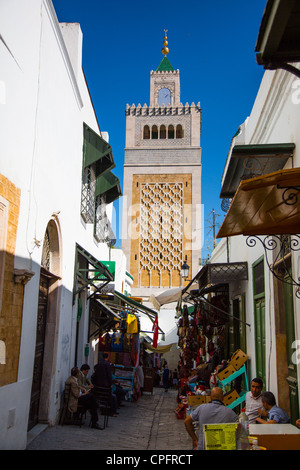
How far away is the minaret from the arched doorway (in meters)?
24.1

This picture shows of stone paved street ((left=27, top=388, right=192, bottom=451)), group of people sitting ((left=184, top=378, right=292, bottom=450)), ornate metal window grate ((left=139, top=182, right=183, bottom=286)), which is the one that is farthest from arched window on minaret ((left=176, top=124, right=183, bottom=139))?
group of people sitting ((left=184, top=378, right=292, bottom=450))

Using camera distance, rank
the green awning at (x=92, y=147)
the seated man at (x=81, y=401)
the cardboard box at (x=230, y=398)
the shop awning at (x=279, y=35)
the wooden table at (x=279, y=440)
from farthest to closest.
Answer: the green awning at (x=92, y=147)
the seated man at (x=81, y=401)
the cardboard box at (x=230, y=398)
the wooden table at (x=279, y=440)
the shop awning at (x=279, y=35)

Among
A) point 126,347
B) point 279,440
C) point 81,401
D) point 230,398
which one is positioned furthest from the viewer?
point 126,347

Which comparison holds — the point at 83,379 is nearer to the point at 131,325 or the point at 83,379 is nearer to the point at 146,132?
the point at 131,325

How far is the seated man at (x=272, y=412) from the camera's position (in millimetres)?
4617

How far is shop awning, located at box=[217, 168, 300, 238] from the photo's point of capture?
10.2 feet

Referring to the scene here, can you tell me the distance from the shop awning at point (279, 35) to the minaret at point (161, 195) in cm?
2894

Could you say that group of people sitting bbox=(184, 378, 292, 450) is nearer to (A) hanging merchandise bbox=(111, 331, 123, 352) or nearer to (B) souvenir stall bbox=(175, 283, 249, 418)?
(B) souvenir stall bbox=(175, 283, 249, 418)

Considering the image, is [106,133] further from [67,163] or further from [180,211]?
[180,211]

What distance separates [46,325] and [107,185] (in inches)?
261

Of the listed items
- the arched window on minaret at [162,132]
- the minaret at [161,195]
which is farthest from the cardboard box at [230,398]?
the arched window on minaret at [162,132]

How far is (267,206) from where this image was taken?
3.68 meters

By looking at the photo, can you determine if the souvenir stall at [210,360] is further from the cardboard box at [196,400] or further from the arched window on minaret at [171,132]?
the arched window on minaret at [171,132]

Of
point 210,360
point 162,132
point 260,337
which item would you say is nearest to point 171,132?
point 162,132
